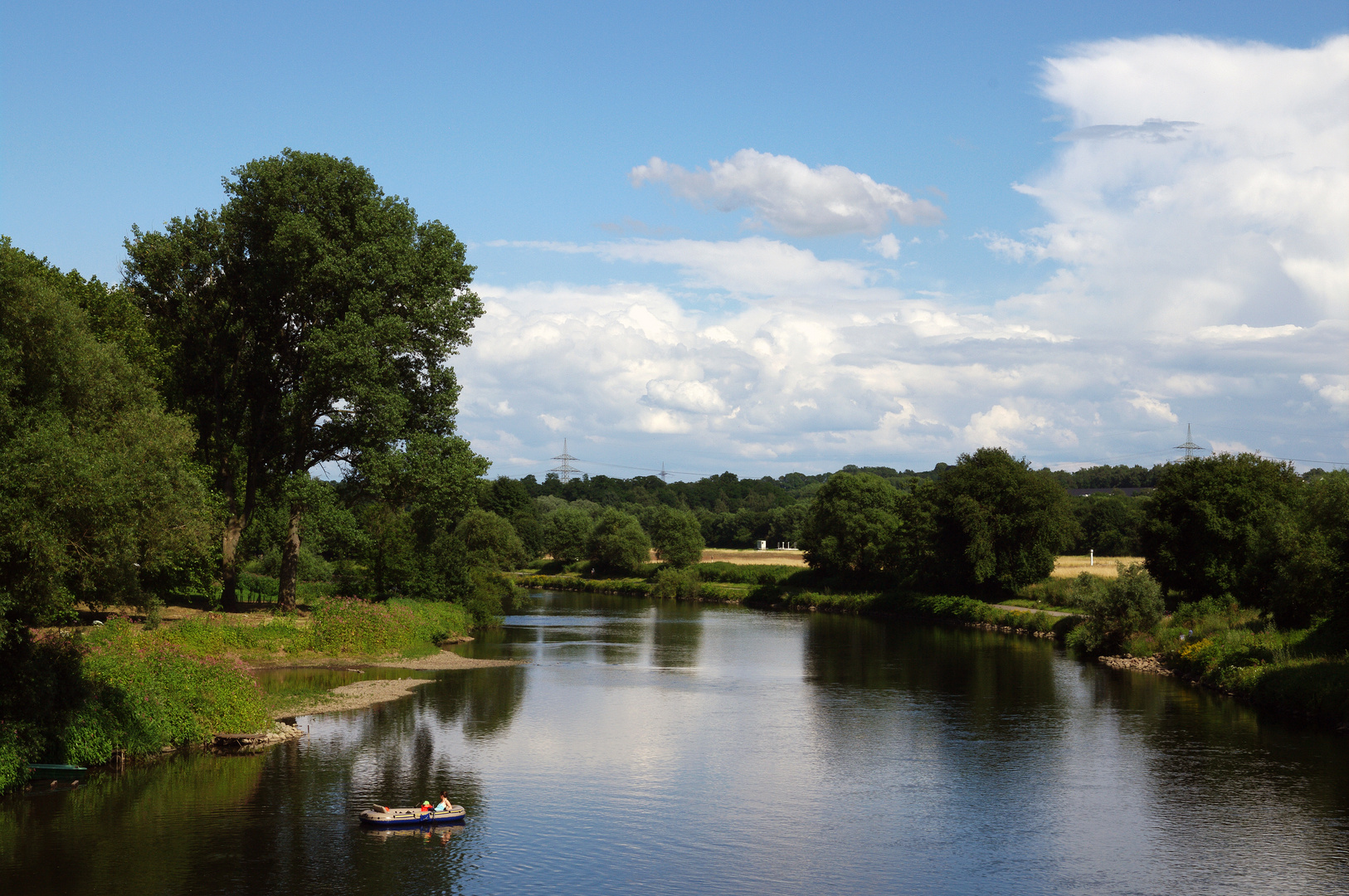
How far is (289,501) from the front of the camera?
49.8m

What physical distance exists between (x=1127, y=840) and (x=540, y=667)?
103 ft

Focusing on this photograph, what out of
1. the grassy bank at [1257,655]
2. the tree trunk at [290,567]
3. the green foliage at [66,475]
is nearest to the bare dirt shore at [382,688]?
the tree trunk at [290,567]

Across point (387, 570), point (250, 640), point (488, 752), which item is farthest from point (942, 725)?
point (387, 570)

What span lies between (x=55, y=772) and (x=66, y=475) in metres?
9.28

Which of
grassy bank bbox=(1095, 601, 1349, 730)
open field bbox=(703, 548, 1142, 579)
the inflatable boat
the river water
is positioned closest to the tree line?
grassy bank bbox=(1095, 601, 1349, 730)

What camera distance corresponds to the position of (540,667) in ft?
165

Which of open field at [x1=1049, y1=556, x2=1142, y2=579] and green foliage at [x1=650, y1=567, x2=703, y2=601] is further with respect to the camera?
green foliage at [x1=650, y1=567, x2=703, y2=601]

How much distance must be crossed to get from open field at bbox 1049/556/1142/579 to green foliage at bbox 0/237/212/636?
74.0m

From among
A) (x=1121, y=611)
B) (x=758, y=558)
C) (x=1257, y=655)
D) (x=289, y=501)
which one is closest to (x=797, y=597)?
(x=758, y=558)

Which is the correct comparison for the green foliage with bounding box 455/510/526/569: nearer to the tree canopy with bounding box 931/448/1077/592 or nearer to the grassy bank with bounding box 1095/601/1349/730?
the tree canopy with bounding box 931/448/1077/592

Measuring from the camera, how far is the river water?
20.8 m

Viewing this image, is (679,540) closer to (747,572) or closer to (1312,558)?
(747,572)

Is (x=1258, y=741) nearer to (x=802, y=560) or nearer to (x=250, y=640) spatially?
(x=250, y=640)

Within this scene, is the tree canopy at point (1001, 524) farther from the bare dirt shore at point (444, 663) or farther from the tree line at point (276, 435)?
the bare dirt shore at point (444, 663)
